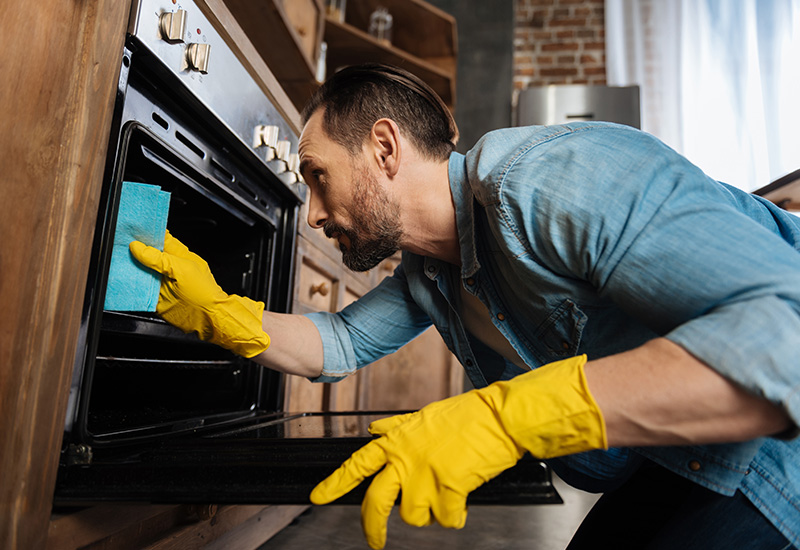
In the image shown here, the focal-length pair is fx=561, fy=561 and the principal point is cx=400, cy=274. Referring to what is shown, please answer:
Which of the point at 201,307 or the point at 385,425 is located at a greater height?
the point at 201,307

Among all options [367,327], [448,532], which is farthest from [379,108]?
[448,532]

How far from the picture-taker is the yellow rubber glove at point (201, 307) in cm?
88

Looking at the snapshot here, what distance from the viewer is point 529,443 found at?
574mm

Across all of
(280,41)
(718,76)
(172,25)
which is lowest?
(172,25)

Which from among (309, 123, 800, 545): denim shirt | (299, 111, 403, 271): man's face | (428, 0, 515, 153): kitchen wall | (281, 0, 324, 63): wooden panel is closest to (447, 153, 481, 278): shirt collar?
(309, 123, 800, 545): denim shirt

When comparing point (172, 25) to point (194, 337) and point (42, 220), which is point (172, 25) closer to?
point (42, 220)

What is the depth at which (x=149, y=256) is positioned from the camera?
0.81m

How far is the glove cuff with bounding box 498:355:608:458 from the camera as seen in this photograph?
56 centimetres

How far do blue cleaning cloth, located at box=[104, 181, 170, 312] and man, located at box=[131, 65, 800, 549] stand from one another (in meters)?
0.02

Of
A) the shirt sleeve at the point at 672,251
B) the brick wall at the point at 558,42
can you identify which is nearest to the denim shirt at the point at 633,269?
the shirt sleeve at the point at 672,251

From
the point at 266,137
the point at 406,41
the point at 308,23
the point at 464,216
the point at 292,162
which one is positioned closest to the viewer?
the point at 464,216

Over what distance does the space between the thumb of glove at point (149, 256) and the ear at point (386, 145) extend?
15.0 inches

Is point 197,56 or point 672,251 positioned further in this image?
point 197,56

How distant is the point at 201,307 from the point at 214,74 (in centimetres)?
41
